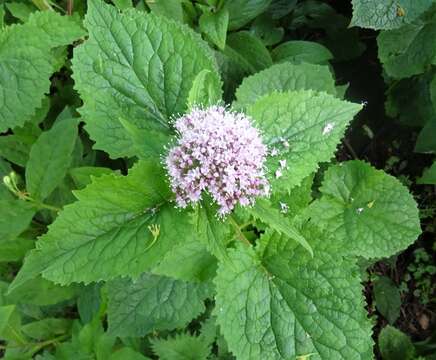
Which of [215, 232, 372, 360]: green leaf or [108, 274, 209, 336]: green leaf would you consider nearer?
[215, 232, 372, 360]: green leaf

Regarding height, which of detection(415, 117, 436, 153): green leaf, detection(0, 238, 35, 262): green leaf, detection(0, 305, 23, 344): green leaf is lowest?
detection(0, 305, 23, 344): green leaf

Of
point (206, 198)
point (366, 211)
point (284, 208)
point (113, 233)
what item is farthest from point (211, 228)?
point (366, 211)

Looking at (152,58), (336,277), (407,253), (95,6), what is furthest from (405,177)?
(95,6)

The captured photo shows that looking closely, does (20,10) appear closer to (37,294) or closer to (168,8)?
(168,8)

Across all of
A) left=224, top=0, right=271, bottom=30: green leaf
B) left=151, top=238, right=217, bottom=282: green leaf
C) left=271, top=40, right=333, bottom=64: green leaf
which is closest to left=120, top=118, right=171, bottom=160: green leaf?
left=151, top=238, right=217, bottom=282: green leaf

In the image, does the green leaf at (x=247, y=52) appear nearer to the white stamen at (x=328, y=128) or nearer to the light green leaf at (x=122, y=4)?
the light green leaf at (x=122, y=4)

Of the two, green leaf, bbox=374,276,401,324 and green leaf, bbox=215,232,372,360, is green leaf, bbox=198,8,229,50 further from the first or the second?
green leaf, bbox=374,276,401,324
